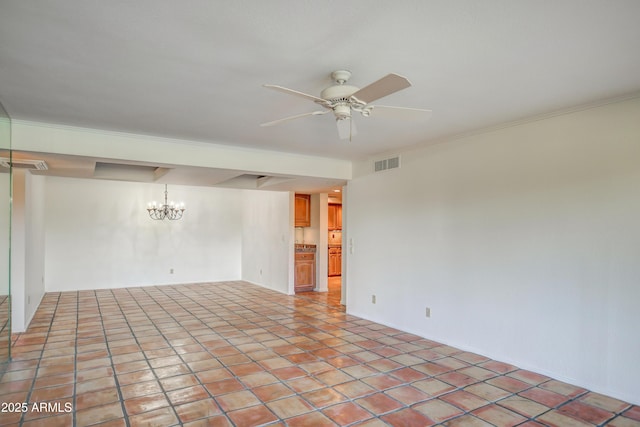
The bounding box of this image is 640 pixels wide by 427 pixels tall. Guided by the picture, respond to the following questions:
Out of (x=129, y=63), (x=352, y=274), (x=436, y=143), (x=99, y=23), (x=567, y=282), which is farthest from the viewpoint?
(x=352, y=274)

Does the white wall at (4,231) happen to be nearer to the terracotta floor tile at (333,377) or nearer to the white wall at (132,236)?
the terracotta floor tile at (333,377)

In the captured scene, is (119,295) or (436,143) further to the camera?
(119,295)

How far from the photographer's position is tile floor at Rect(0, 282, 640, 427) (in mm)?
2723

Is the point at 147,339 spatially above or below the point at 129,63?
below

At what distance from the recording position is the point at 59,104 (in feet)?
10.5

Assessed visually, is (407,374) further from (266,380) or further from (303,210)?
(303,210)

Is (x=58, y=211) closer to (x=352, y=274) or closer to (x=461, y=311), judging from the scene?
(x=352, y=274)

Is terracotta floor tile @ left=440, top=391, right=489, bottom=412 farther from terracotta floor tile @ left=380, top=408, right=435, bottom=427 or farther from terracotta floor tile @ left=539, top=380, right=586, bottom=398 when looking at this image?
terracotta floor tile @ left=539, top=380, right=586, bottom=398

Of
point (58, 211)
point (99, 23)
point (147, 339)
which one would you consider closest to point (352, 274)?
point (147, 339)

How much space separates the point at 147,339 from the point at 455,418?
140 inches

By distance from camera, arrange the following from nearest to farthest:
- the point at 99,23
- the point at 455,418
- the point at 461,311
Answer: the point at 99,23
the point at 455,418
the point at 461,311

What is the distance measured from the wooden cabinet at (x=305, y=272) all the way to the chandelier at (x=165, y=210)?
310cm

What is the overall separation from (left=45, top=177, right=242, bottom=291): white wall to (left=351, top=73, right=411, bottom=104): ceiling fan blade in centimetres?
749

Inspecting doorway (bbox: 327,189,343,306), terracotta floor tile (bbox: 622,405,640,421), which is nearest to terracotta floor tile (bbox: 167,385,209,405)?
terracotta floor tile (bbox: 622,405,640,421)
